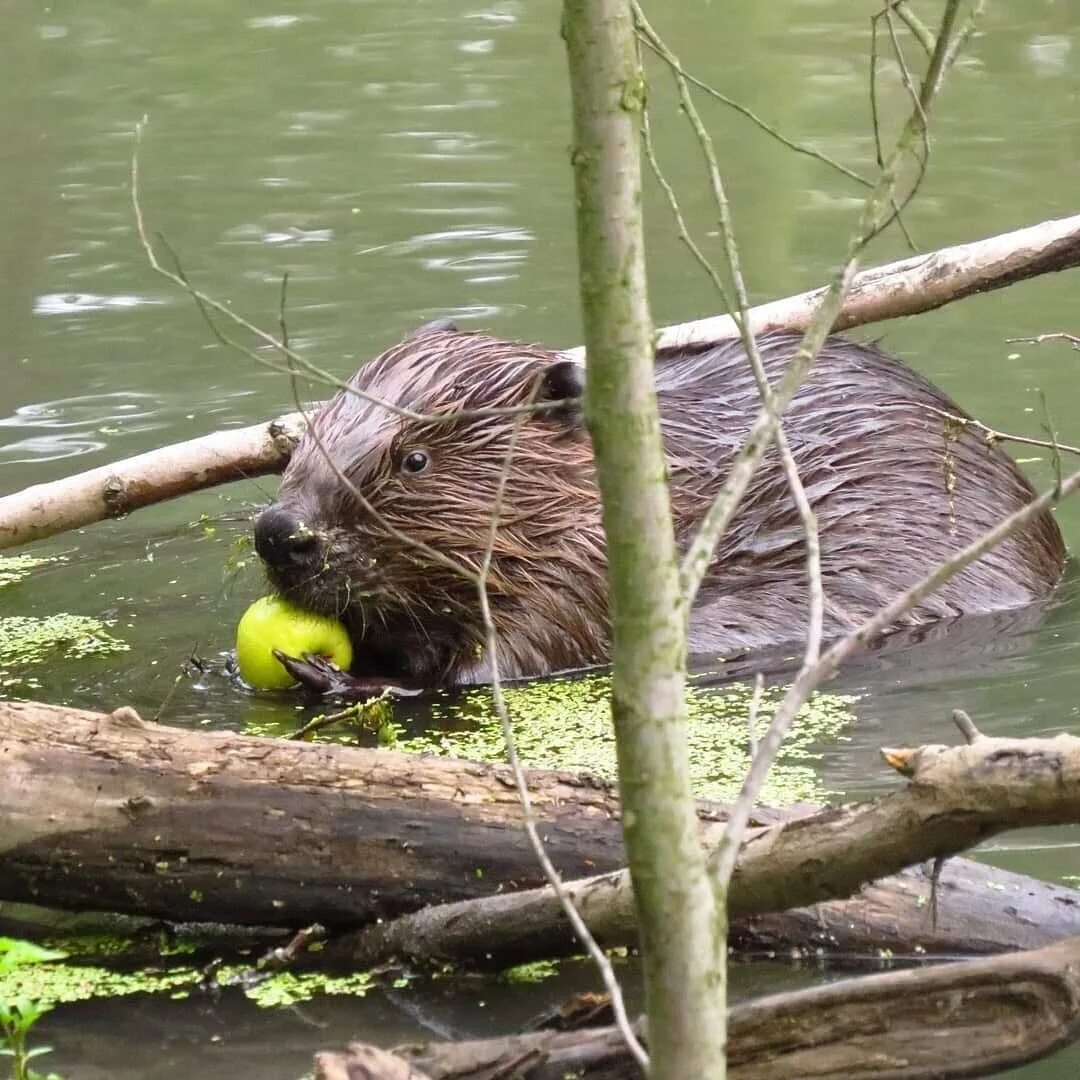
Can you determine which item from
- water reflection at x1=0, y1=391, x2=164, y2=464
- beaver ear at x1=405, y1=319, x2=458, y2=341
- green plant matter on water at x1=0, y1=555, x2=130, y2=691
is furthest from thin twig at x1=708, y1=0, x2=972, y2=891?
water reflection at x1=0, y1=391, x2=164, y2=464

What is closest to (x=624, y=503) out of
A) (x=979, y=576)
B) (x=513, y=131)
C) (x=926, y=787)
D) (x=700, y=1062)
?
(x=700, y=1062)

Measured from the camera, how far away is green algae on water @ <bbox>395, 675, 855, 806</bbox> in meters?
4.08

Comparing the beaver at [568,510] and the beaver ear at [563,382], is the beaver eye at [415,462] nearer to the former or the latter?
the beaver at [568,510]

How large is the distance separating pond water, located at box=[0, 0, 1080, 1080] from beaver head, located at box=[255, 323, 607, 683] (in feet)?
1.18

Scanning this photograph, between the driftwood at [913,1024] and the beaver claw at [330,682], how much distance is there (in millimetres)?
2287

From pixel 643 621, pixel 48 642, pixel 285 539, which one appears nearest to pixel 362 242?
pixel 48 642

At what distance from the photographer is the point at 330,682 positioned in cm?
479

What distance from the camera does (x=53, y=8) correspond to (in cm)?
1415

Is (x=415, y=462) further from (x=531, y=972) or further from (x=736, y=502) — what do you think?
(x=736, y=502)

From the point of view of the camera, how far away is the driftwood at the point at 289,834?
315 cm

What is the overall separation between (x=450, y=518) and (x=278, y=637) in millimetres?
496

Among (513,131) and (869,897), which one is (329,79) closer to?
(513,131)

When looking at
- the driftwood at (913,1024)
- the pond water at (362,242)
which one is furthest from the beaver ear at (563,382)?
the driftwood at (913,1024)

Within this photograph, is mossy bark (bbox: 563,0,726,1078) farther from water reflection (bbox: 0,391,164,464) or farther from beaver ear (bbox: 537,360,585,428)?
water reflection (bbox: 0,391,164,464)
